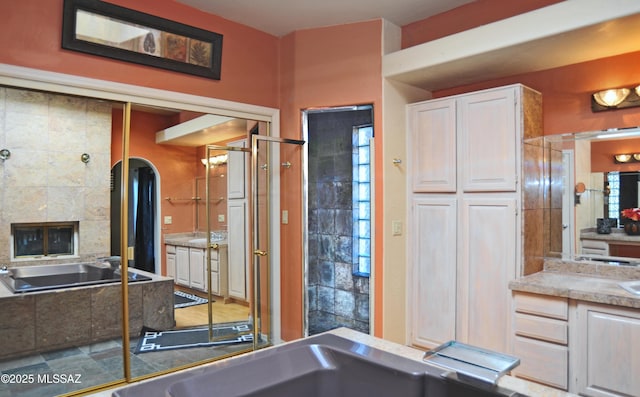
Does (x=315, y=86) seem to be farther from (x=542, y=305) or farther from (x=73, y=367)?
(x=73, y=367)

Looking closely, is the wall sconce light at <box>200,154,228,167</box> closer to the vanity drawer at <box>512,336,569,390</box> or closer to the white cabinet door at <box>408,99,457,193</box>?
the white cabinet door at <box>408,99,457,193</box>

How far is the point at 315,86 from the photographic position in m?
3.49

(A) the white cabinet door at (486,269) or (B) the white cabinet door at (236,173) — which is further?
(B) the white cabinet door at (236,173)

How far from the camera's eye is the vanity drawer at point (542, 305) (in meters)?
2.41

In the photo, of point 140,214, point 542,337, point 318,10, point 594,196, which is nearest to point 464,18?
point 318,10

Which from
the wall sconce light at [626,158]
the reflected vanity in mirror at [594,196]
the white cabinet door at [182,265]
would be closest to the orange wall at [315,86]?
the white cabinet door at [182,265]

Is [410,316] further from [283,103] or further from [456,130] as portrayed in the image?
[283,103]

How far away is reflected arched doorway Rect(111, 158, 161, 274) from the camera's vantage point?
9.31 ft

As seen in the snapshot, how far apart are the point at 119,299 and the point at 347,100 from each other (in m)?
2.19

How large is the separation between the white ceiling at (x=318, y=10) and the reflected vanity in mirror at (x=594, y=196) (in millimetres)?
1275

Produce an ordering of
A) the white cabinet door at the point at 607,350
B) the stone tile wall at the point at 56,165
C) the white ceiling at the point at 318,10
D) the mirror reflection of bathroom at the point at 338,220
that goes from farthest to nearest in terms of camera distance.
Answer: the mirror reflection of bathroom at the point at 338,220, the white ceiling at the point at 318,10, the stone tile wall at the point at 56,165, the white cabinet door at the point at 607,350

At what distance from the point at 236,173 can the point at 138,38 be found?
1.23m

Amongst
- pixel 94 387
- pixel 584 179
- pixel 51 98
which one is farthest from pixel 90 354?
pixel 584 179

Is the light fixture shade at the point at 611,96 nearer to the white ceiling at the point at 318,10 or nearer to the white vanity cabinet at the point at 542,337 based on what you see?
the white ceiling at the point at 318,10
